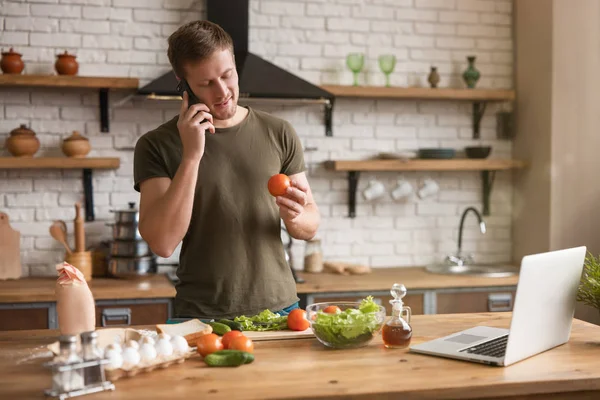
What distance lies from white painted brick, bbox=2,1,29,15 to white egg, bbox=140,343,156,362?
2.90 meters

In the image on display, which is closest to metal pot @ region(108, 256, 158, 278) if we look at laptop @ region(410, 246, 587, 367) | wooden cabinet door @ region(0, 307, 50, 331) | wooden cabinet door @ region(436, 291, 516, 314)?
wooden cabinet door @ region(0, 307, 50, 331)

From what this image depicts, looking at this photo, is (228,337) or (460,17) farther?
(460,17)

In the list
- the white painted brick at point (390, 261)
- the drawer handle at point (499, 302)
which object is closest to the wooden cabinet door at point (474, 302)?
the drawer handle at point (499, 302)

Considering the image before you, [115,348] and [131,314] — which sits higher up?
[115,348]

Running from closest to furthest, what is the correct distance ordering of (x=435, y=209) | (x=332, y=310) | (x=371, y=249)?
1. (x=332, y=310)
2. (x=371, y=249)
3. (x=435, y=209)

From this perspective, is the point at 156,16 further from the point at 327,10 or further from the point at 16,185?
the point at 16,185

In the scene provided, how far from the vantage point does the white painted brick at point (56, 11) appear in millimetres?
4059

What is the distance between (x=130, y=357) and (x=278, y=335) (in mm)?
509

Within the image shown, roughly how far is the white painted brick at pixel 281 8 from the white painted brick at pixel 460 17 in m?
0.90

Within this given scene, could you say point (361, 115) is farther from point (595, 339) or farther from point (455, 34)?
point (595, 339)

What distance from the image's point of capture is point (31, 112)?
410cm

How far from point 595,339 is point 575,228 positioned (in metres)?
2.24

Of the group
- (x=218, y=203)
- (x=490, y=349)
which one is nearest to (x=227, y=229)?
(x=218, y=203)

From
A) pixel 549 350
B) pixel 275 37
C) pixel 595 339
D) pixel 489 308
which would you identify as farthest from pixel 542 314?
pixel 275 37
